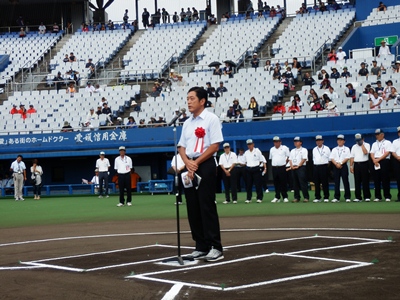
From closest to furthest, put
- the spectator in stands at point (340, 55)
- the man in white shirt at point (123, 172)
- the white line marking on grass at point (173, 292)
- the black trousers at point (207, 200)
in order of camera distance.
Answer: the white line marking on grass at point (173, 292), the black trousers at point (207, 200), the man in white shirt at point (123, 172), the spectator in stands at point (340, 55)

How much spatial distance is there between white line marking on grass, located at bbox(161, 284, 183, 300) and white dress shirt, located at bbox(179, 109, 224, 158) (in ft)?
8.00

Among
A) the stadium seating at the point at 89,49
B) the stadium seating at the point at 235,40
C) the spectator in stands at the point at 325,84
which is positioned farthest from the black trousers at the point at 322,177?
the stadium seating at the point at 89,49

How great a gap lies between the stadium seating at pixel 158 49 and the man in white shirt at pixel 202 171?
3389 cm

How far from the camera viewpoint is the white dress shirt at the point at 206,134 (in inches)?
370

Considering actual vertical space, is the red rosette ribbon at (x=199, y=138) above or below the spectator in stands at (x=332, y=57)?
below

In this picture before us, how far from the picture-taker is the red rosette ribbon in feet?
30.7

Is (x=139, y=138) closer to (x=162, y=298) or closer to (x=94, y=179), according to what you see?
(x=94, y=179)

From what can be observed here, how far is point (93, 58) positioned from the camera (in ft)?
155

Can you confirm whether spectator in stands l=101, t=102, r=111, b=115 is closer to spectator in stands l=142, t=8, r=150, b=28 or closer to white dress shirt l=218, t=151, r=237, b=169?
white dress shirt l=218, t=151, r=237, b=169

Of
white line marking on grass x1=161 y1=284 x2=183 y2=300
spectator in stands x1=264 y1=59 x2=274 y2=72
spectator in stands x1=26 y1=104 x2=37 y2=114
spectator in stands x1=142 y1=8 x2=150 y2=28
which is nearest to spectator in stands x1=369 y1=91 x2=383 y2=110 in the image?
spectator in stands x1=264 y1=59 x2=274 y2=72

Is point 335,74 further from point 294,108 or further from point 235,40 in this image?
point 235,40

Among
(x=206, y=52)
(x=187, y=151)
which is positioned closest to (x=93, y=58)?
(x=206, y=52)

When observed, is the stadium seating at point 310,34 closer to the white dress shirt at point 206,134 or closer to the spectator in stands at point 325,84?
the spectator in stands at point 325,84

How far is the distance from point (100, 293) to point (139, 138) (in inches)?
1107
